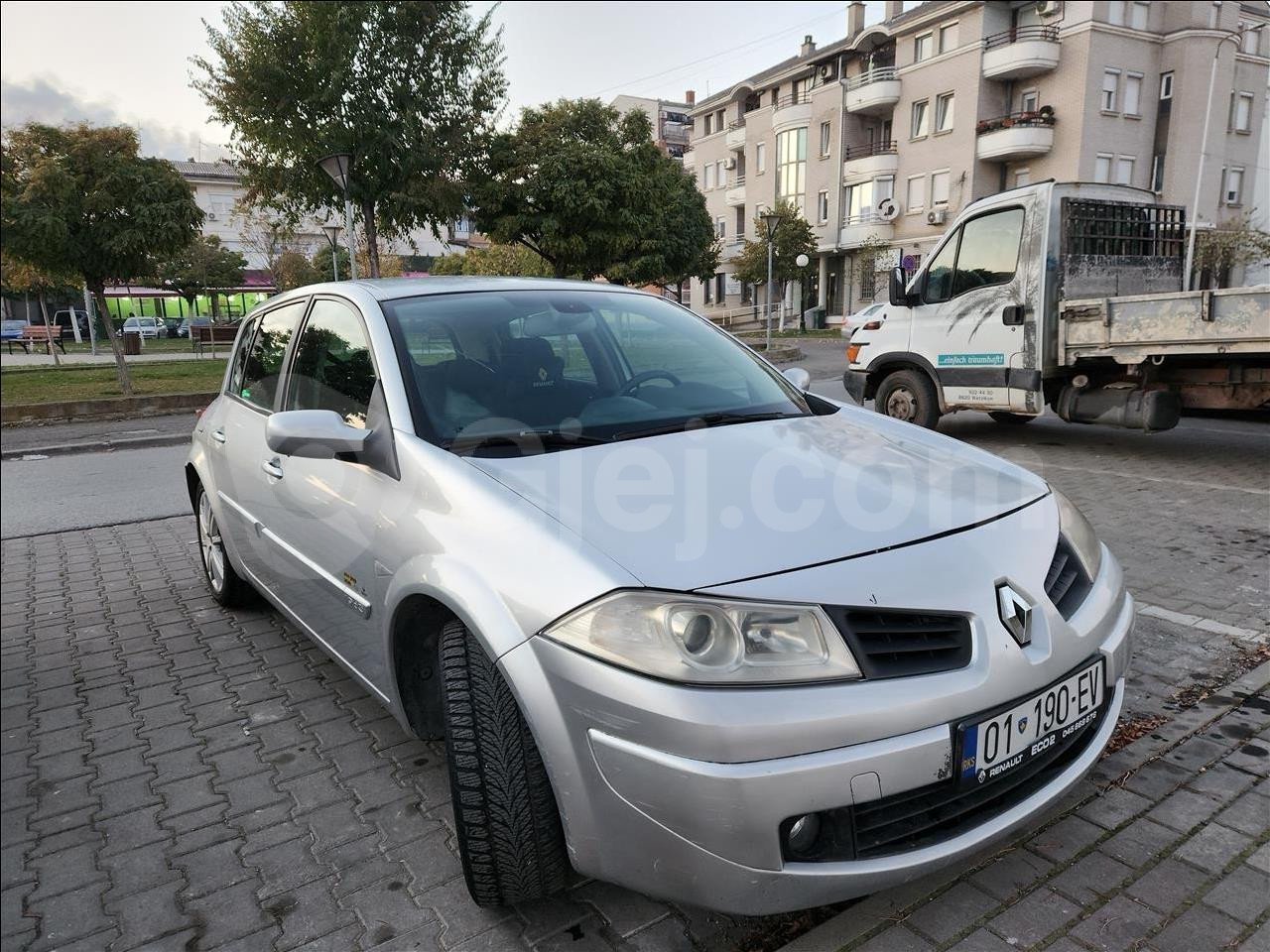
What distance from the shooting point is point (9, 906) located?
2.28 m

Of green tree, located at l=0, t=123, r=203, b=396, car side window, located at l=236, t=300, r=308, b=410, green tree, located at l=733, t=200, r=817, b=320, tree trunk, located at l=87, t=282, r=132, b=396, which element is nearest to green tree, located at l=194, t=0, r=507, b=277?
green tree, located at l=0, t=123, r=203, b=396

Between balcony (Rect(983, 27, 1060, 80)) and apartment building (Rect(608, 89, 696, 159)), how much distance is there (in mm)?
47700

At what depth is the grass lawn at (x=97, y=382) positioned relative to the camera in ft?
51.1

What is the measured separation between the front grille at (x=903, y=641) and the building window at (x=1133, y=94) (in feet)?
127

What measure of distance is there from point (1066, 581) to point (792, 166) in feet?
147

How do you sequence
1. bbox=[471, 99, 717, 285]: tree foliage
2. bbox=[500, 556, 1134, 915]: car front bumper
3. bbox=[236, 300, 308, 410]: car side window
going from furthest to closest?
bbox=[471, 99, 717, 285]: tree foliage → bbox=[236, 300, 308, 410]: car side window → bbox=[500, 556, 1134, 915]: car front bumper

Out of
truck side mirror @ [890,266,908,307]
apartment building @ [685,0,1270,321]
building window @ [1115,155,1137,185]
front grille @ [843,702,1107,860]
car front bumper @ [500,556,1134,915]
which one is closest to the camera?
car front bumper @ [500,556,1134,915]

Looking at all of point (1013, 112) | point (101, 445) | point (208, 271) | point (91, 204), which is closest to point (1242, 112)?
point (1013, 112)

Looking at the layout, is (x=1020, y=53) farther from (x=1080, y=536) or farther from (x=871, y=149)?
(x=1080, y=536)

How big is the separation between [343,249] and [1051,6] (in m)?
32.1

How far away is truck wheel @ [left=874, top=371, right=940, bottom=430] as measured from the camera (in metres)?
8.70

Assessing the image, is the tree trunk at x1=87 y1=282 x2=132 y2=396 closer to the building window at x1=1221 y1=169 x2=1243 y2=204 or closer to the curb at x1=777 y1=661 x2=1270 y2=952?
the curb at x1=777 y1=661 x2=1270 y2=952

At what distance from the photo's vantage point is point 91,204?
13500 mm

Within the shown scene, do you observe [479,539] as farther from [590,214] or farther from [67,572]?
→ [590,214]
